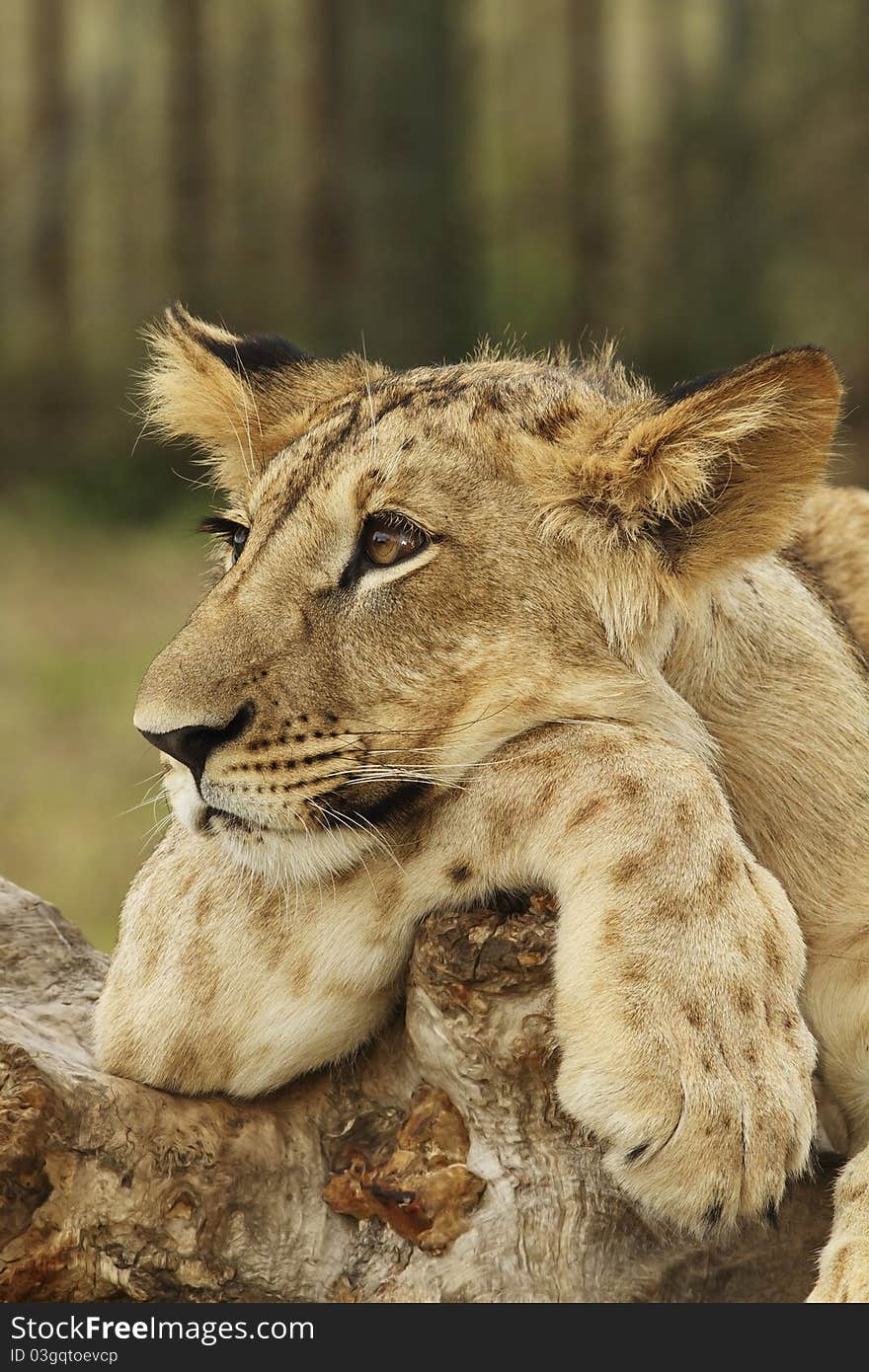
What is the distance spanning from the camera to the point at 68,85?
12.4 m

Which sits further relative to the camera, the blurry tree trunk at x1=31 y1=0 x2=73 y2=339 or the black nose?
the blurry tree trunk at x1=31 y1=0 x2=73 y2=339

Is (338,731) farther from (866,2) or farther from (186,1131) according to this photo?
(866,2)

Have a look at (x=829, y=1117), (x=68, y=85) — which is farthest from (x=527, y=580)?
(x=68, y=85)

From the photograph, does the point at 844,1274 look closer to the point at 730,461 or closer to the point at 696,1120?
the point at 696,1120

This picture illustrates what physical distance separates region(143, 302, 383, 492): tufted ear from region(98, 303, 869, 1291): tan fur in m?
0.37

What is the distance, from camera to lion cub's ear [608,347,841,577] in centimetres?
277

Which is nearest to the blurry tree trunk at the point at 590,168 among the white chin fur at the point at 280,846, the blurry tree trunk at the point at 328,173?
the blurry tree trunk at the point at 328,173

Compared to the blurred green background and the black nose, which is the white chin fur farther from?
the blurred green background

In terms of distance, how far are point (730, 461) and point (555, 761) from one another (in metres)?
0.59

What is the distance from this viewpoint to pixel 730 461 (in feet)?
9.30

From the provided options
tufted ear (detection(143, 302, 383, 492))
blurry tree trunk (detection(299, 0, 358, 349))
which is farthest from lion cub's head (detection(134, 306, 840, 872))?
blurry tree trunk (detection(299, 0, 358, 349))

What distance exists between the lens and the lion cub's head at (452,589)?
271cm

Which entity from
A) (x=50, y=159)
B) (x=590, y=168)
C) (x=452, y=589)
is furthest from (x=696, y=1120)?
(x=50, y=159)

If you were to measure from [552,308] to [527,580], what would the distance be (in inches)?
380
